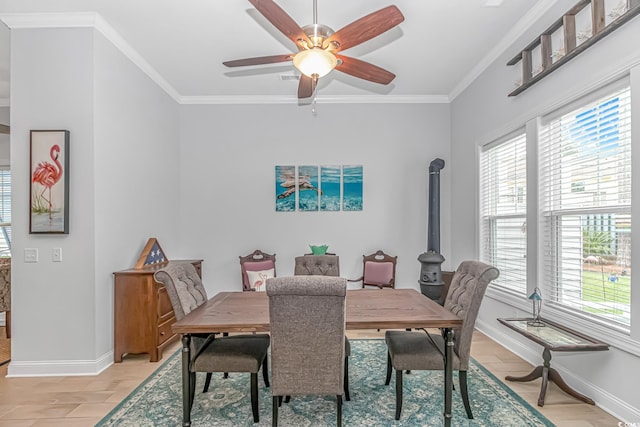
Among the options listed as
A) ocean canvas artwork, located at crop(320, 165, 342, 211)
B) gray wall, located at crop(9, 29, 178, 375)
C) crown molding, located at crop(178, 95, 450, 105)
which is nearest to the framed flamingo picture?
gray wall, located at crop(9, 29, 178, 375)

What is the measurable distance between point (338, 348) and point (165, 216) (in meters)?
3.48

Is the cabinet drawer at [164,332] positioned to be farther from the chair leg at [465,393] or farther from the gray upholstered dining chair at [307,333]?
the chair leg at [465,393]

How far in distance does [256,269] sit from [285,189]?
47.6 inches

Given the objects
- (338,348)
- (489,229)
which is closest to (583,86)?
(489,229)

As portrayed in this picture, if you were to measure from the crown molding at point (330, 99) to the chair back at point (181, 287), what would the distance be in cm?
315

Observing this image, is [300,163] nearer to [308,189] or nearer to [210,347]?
[308,189]

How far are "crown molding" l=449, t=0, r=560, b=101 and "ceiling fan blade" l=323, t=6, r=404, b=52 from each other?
1.66 metres

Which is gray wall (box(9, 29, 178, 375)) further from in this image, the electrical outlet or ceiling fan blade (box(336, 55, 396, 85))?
ceiling fan blade (box(336, 55, 396, 85))

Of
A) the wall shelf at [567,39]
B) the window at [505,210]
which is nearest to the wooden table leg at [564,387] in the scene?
the window at [505,210]

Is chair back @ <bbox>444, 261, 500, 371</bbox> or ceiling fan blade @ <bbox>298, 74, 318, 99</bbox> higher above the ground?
ceiling fan blade @ <bbox>298, 74, 318, 99</bbox>

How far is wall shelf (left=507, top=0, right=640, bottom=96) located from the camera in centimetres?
225

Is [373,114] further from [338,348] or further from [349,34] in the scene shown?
[338,348]

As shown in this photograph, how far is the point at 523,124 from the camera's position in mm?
3400

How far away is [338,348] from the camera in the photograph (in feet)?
6.91
